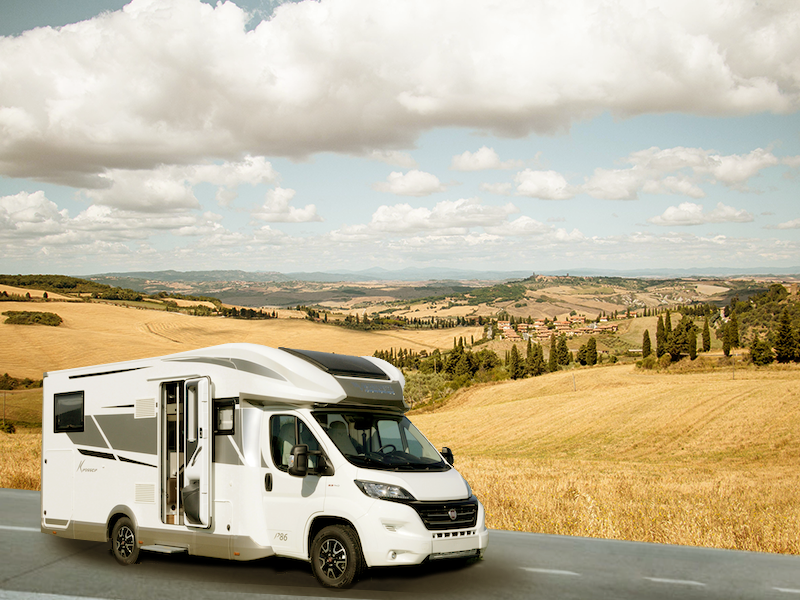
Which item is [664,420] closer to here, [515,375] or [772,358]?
[772,358]

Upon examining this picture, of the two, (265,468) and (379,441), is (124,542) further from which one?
(379,441)

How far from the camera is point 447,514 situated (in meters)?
8.60

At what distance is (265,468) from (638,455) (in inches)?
1481

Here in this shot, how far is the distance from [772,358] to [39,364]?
9305 centimetres

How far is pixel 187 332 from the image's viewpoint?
114 m

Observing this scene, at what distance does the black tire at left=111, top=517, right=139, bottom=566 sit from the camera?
10148 mm

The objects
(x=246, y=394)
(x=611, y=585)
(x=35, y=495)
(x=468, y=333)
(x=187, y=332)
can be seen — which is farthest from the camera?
(x=468, y=333)

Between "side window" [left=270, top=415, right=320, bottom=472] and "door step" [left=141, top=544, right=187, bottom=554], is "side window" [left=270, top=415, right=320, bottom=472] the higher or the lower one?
the higher one

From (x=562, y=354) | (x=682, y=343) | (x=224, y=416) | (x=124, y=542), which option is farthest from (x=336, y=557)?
(x=562, y=354)

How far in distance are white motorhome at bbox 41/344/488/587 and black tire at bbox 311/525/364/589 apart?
15 mm

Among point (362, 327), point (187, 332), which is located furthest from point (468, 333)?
point (187, 332)

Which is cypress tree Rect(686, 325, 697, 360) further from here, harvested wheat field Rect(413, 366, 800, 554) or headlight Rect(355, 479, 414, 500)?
headlight Rect(355, 479, 414, 500)

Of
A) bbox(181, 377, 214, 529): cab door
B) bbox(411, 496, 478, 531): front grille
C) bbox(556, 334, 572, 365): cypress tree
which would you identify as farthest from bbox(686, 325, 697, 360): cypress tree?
bbox(181, 377, 214, 529): cab door

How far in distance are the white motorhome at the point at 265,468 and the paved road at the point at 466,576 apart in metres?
0.37
